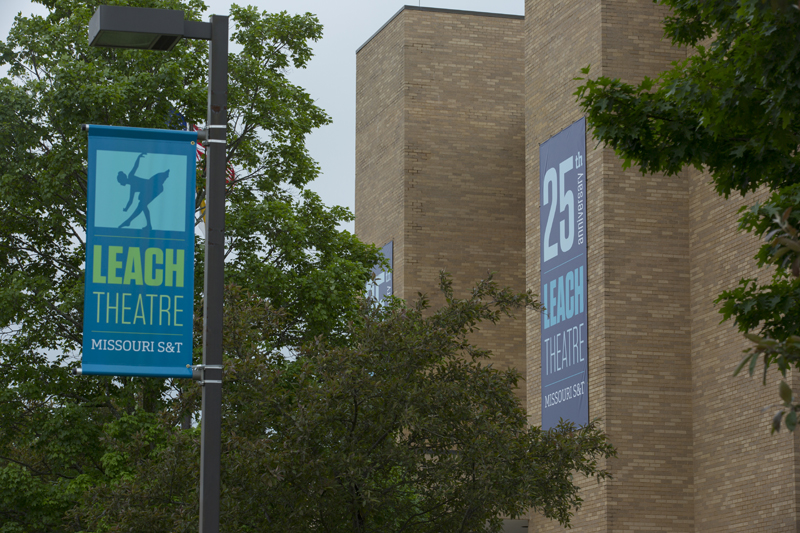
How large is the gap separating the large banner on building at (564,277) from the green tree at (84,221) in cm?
637

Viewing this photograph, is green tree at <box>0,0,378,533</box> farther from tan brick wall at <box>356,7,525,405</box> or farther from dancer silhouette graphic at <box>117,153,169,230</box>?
tan brick wall at <box>356,7,525,405</box>

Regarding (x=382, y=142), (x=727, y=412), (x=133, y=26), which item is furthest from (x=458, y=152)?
(x=133, y=26)

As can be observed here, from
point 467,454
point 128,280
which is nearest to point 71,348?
point 467,454

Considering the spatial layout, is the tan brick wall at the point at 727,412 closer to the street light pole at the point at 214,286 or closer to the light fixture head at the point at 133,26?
the street light pole at the point at 214,286

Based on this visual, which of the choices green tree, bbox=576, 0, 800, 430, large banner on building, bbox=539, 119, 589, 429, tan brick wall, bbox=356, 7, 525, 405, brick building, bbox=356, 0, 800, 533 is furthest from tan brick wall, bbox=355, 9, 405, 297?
green tree, bbox=576, 0, 800, 430

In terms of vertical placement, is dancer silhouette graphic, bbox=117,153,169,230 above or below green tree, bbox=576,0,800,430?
below

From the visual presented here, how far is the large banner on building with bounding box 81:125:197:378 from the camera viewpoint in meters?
8.29

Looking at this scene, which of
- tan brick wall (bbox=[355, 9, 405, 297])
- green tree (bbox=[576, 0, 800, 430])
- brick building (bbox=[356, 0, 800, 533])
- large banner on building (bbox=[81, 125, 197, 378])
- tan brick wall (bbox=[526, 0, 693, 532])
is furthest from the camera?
tan brick wall (bbox=[355, 9, 405, 297])

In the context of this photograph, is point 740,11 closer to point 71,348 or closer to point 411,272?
point 71,348

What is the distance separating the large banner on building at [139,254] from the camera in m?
8.29

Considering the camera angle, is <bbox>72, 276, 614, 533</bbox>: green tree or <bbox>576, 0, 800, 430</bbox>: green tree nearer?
<bbox>576, 0, 800, 430</bbox>: green tree

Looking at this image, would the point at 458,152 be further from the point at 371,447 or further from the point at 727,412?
the point at 371,447

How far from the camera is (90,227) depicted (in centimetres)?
839

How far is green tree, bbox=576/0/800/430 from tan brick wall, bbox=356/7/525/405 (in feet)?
72.3
